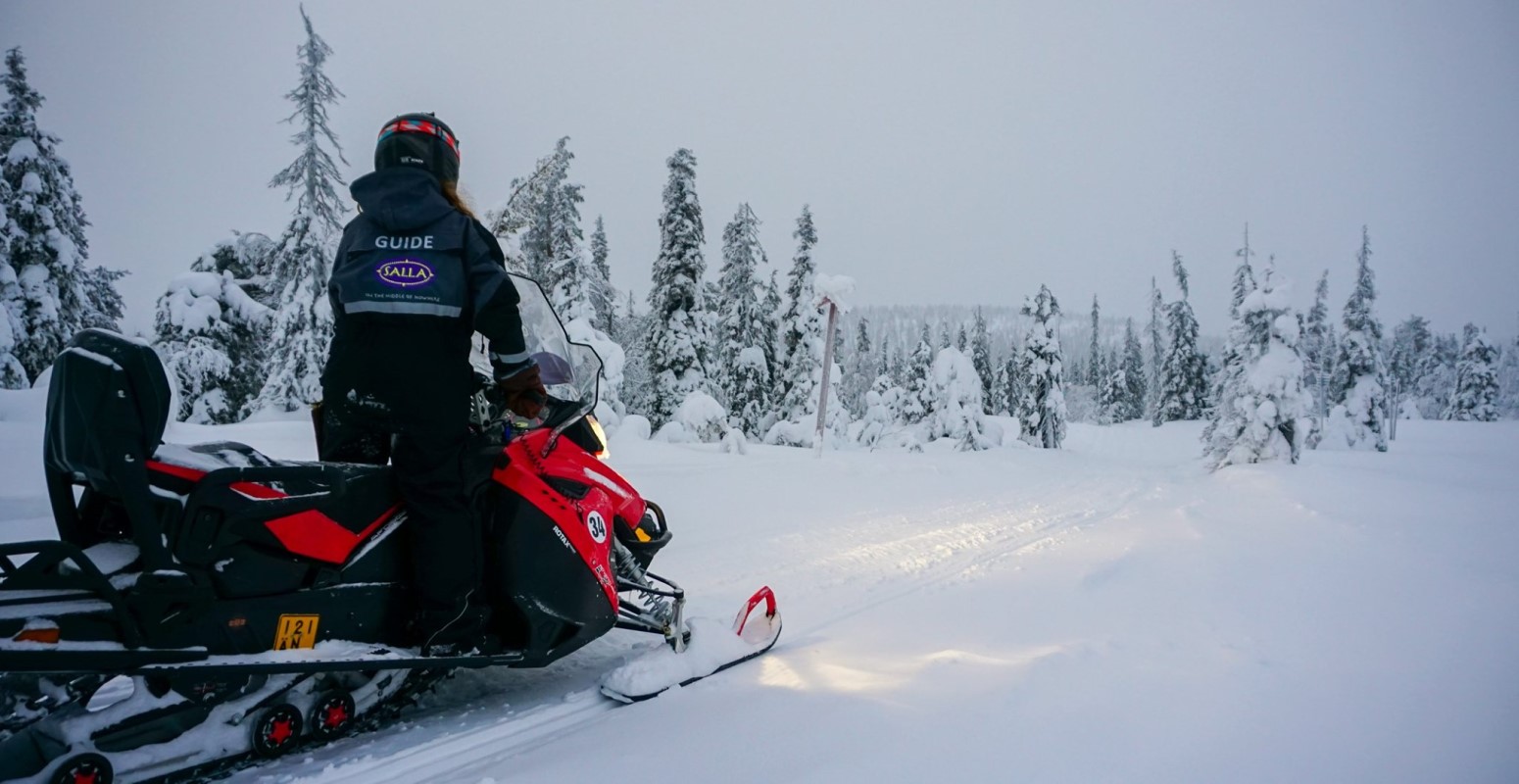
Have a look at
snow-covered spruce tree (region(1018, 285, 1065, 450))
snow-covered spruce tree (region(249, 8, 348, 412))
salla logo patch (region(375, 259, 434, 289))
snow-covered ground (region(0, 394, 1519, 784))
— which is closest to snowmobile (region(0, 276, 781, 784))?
snow-covered ground (region(0, 394, 1519, 784))

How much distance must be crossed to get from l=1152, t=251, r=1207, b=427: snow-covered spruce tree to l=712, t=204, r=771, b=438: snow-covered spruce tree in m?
33.9

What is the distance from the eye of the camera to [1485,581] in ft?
15.2

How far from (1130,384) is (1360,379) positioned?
30172 millimetres

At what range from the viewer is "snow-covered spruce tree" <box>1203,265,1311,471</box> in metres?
16.8

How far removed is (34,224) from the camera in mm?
17172

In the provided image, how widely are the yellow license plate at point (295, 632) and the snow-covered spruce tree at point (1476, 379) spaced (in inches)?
2460

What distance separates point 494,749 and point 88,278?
2526 cm

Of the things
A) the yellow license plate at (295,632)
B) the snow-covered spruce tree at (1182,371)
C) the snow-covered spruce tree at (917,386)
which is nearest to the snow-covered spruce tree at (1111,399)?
the snow-covered spruce tree at (1182,371)

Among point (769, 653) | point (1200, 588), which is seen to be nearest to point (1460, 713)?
point (1200, 588)

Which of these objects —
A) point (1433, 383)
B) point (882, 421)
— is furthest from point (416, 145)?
point (1433, 383)

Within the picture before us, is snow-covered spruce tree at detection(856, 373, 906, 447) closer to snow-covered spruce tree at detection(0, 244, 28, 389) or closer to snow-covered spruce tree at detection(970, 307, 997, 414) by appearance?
snow-covered spruce tree at detection(970, 307, 997, 414)

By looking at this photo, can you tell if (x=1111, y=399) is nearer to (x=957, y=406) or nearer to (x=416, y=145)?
(x=957, y=406)

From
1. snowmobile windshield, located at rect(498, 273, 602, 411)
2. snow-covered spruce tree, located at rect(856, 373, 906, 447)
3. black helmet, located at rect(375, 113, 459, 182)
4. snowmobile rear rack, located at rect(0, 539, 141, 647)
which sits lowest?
snow-covered spruce tree, located at rect(856, 373, 906, 447)

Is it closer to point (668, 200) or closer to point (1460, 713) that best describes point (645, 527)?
point (1460, 713)
